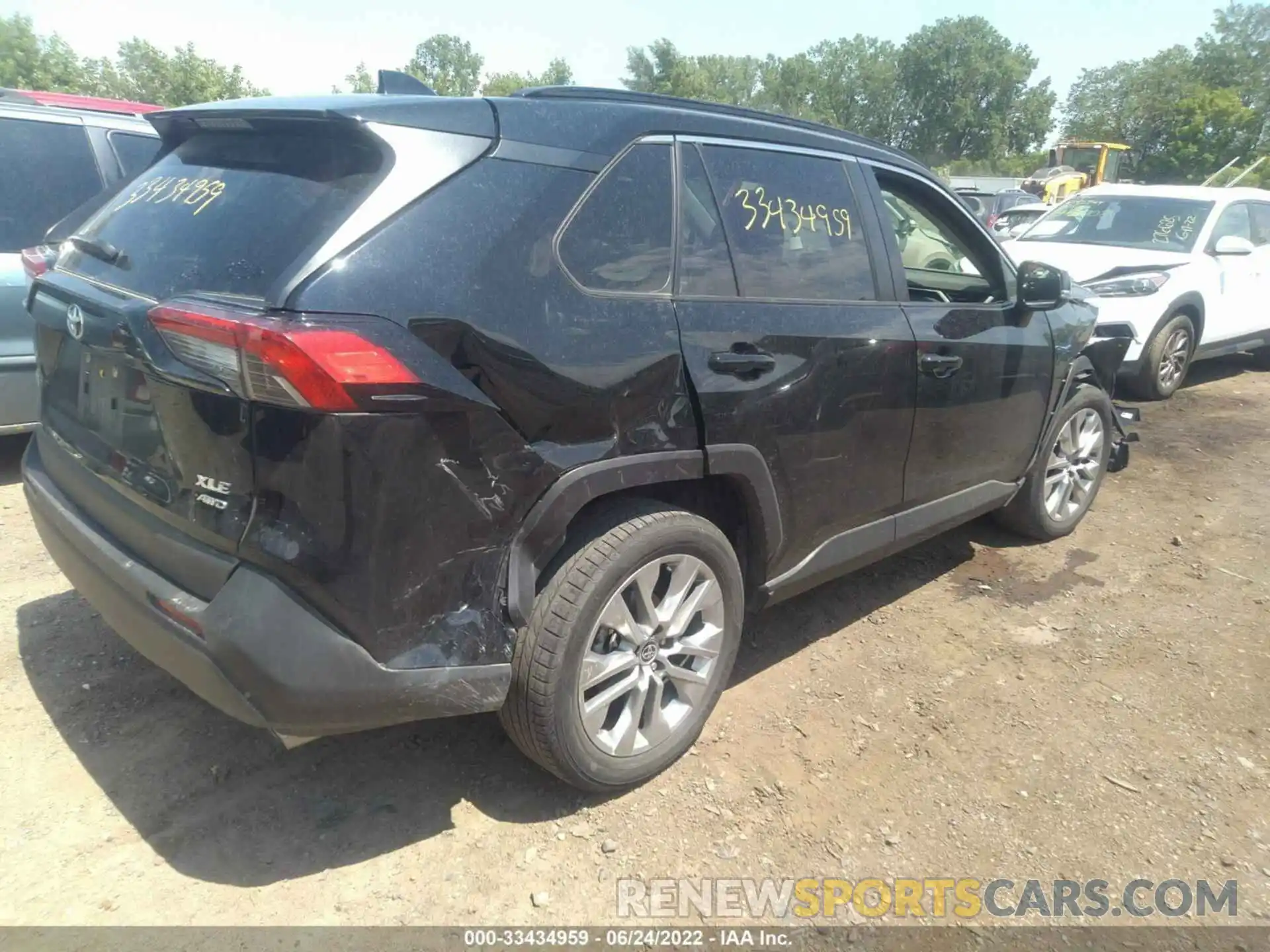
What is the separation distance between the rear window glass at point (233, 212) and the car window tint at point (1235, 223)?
8276 millimetres

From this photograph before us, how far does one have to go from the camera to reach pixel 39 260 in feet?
9.18

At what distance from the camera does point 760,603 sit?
2.99 m

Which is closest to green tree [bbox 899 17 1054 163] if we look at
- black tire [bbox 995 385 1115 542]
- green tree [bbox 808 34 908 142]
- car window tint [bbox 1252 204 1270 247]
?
green tree [bbox 808 34 908 142]

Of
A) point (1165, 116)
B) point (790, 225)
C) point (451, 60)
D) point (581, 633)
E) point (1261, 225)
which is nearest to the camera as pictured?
point (581, 633)

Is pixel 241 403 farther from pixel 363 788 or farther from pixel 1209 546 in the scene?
pixel 1209 546

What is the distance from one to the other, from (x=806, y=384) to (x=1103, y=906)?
5.41 ft

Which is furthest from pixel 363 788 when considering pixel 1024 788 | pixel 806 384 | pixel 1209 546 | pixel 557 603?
pixel 1209 546

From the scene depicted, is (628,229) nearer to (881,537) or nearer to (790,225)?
(790,225)

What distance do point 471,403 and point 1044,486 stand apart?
3.40 m

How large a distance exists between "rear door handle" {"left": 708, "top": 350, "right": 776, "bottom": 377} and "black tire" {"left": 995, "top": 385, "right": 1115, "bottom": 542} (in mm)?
2185

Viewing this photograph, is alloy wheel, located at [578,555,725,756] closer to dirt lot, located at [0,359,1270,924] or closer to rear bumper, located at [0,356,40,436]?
dirt lot, located at [0,359,1270,924]

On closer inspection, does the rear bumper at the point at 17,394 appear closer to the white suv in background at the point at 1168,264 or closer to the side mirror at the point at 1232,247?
the white suv in background at the point at 1168,264

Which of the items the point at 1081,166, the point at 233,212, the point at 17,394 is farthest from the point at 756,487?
the point at 1081,166

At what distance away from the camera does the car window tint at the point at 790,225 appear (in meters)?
2.74
